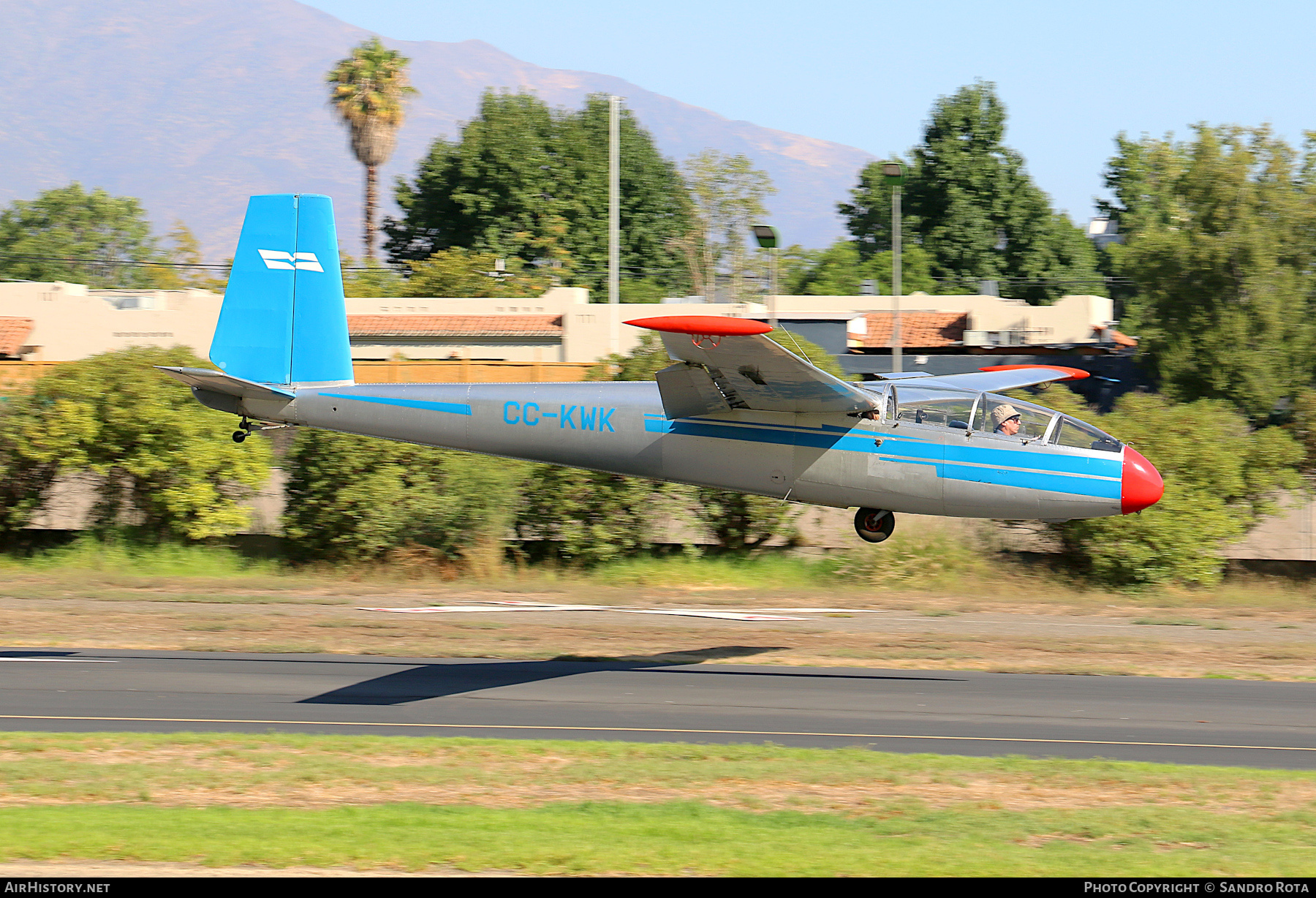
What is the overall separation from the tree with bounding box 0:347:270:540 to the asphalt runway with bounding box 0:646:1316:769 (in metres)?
10.9

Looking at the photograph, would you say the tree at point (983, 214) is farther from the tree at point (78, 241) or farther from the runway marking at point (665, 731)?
the runway marking at point (665, 731)

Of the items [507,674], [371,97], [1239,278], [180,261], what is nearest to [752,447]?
[507,674]

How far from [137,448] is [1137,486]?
26793 millimetres

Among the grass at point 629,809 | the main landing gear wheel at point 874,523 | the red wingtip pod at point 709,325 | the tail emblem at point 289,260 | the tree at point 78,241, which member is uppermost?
the tree at point 78,241

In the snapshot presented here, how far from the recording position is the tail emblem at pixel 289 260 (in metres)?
18.1

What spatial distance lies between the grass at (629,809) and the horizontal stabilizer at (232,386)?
15.0 feet

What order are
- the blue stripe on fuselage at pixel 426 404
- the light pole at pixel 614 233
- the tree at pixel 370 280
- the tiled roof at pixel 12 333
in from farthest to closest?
the tree at pixel 370 280 → the tiled roof at pixel 12 333 → the light pole at pixel 614 233 → the blue stripe on fuselage at pixel 426 404

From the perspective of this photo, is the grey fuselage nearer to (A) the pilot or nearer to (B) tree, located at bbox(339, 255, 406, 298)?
(A) the pilot

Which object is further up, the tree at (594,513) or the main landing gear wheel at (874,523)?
the main landing gear wheel at (874,523)

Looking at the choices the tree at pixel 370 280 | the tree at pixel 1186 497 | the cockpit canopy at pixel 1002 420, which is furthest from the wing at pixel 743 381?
the tree at pixel 370 280

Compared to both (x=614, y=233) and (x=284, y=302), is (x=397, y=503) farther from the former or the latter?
(x=614, y=233)

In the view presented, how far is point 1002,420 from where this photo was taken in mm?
15375

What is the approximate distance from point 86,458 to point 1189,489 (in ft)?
93.6

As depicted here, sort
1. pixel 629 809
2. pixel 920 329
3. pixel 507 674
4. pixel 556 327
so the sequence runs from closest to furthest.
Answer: pixel 629 809
pixel 507 674
pixel 556 327
pixel 920 329
